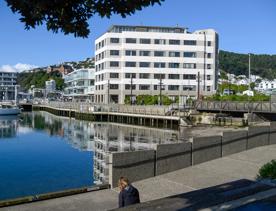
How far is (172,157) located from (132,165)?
266cm

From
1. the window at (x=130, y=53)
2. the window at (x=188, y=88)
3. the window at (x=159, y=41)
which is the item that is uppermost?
the window at (x=159, y=41)

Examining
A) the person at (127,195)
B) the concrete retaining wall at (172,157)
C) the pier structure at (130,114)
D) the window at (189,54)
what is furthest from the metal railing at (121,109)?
the person at (127,195)

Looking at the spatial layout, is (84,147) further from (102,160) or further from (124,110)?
(124,110)

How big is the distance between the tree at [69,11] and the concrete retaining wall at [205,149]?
1483cm

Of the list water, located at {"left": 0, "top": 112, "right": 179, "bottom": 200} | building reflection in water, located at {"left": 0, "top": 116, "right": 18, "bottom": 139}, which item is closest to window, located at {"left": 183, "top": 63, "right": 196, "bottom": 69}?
building reflection in water, located at {"left": 0, "top": 116, "right": 18, "bottom": 139}

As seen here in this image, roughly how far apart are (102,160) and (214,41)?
316 feet

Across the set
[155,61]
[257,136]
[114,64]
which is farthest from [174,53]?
[257,136]

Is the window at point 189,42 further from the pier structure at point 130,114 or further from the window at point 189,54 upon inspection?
the pier structure at point 130,114

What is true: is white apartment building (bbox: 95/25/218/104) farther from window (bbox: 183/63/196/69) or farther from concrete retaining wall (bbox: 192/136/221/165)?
concrete retaining wall (bbox: 192/136/221/165)

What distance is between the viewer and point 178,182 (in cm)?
1859

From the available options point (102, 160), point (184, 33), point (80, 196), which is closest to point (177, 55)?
point (184, 33)

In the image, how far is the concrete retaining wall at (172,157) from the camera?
1962 centimetres

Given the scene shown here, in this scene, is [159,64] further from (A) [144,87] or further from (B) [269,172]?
(B) [269,172]

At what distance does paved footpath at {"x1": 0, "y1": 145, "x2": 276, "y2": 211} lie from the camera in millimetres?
15438
